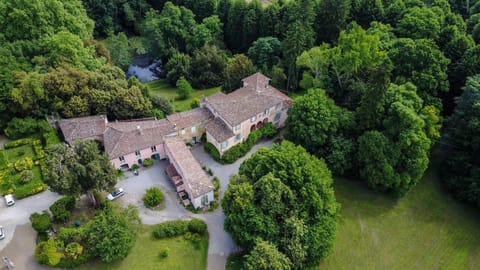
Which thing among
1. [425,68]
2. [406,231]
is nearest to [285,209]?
[406,231]

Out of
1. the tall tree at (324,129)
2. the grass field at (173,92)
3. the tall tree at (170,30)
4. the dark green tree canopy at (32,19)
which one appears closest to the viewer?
the tall tree at (324,129)

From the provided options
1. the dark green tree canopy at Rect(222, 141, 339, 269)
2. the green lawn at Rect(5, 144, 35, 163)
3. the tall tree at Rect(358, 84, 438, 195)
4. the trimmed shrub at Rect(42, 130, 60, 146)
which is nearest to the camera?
the dark green tree canopy at Rect(222, 141, 339, 269)

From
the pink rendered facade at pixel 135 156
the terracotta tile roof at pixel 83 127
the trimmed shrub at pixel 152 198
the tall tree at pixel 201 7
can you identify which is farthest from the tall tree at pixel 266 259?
the tall tree at pixel 201 7

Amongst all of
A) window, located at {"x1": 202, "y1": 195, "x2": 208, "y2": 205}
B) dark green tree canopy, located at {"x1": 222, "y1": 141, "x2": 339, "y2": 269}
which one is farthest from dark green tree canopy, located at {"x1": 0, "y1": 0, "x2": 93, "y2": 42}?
dark green tree canopy, located at {"x1": 222, "y1": 141, "x2": 339, "y2": 269}

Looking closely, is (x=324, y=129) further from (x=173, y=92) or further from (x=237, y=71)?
(x=173, y=92)

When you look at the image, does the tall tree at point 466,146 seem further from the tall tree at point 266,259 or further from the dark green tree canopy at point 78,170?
the dark green tree canopy at point 78,170

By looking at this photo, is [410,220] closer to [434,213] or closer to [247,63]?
Result: [434,213]

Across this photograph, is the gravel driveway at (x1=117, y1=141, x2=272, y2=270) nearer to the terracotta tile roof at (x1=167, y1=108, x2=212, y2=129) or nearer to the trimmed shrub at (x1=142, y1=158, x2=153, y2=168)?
the trimmed shrub at (x1=142, y1=158, x2=153, y2=168)
